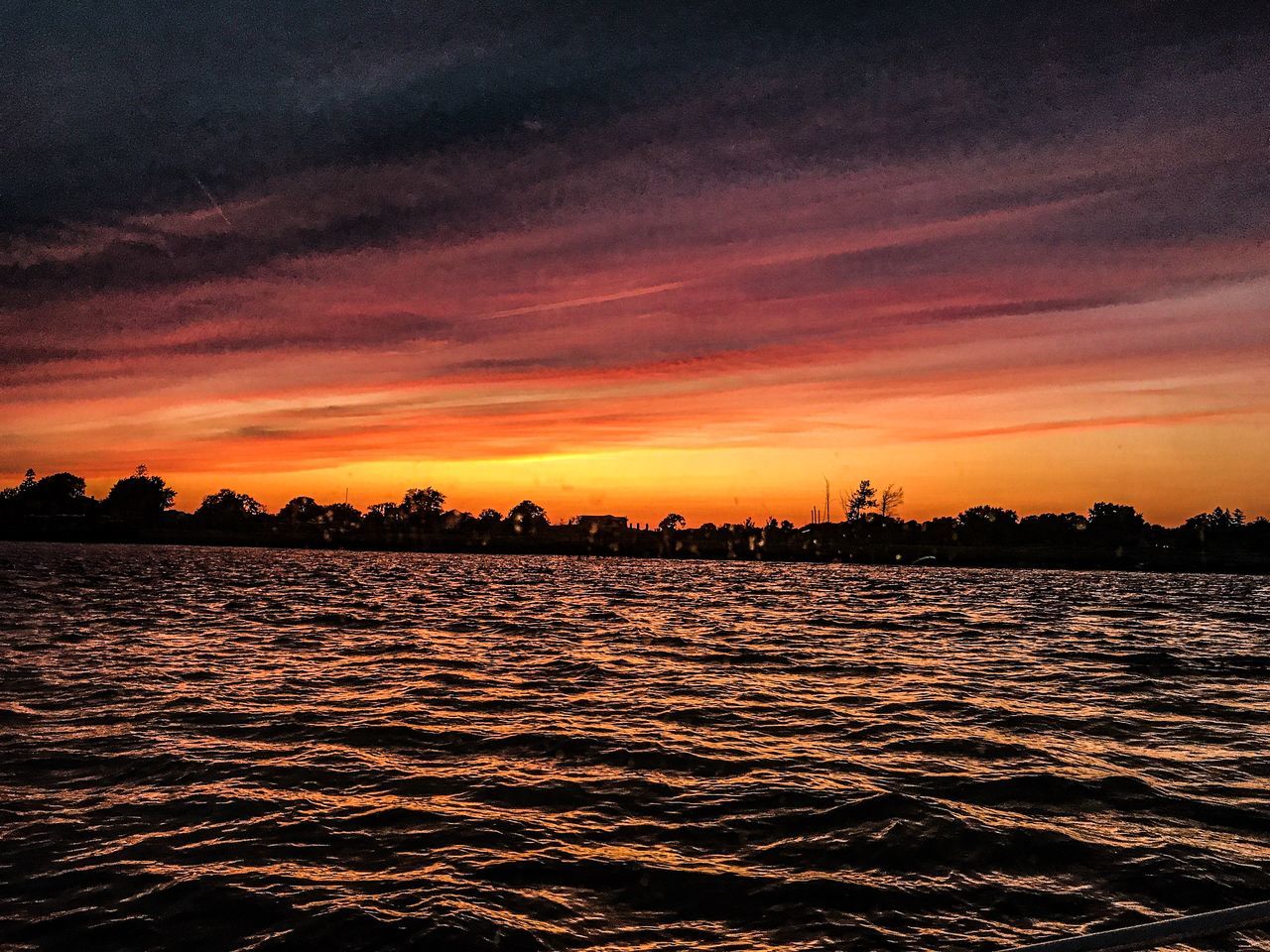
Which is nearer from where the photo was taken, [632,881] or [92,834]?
[632,881]

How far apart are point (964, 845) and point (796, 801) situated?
2620 mm

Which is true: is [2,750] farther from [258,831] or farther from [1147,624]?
[1147,624]

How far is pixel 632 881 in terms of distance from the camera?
995 cm

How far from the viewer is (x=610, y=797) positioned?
13.0 meters

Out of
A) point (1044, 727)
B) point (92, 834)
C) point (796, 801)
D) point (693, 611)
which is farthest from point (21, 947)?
point (693, 611)

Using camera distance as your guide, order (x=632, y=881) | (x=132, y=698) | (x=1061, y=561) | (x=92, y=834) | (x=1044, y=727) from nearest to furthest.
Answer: (x=632, y=881) < (x=92, y=834) < (x=1044, y=727) < (x=132, y=698) < (x=1061, y=561)

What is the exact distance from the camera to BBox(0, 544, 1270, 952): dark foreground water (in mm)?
9078

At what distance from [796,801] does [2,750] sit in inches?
580

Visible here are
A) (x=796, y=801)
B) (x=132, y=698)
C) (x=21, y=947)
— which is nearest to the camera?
(x=21, y=947)

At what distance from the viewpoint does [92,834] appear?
11102 millimetres

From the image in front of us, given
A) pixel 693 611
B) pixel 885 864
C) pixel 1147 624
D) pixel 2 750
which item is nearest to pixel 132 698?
pixel 2 750

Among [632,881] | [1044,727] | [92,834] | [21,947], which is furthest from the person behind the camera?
[1044,727]

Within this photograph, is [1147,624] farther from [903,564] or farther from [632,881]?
[903,564]

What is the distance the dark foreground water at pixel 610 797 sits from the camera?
908 centimetres
